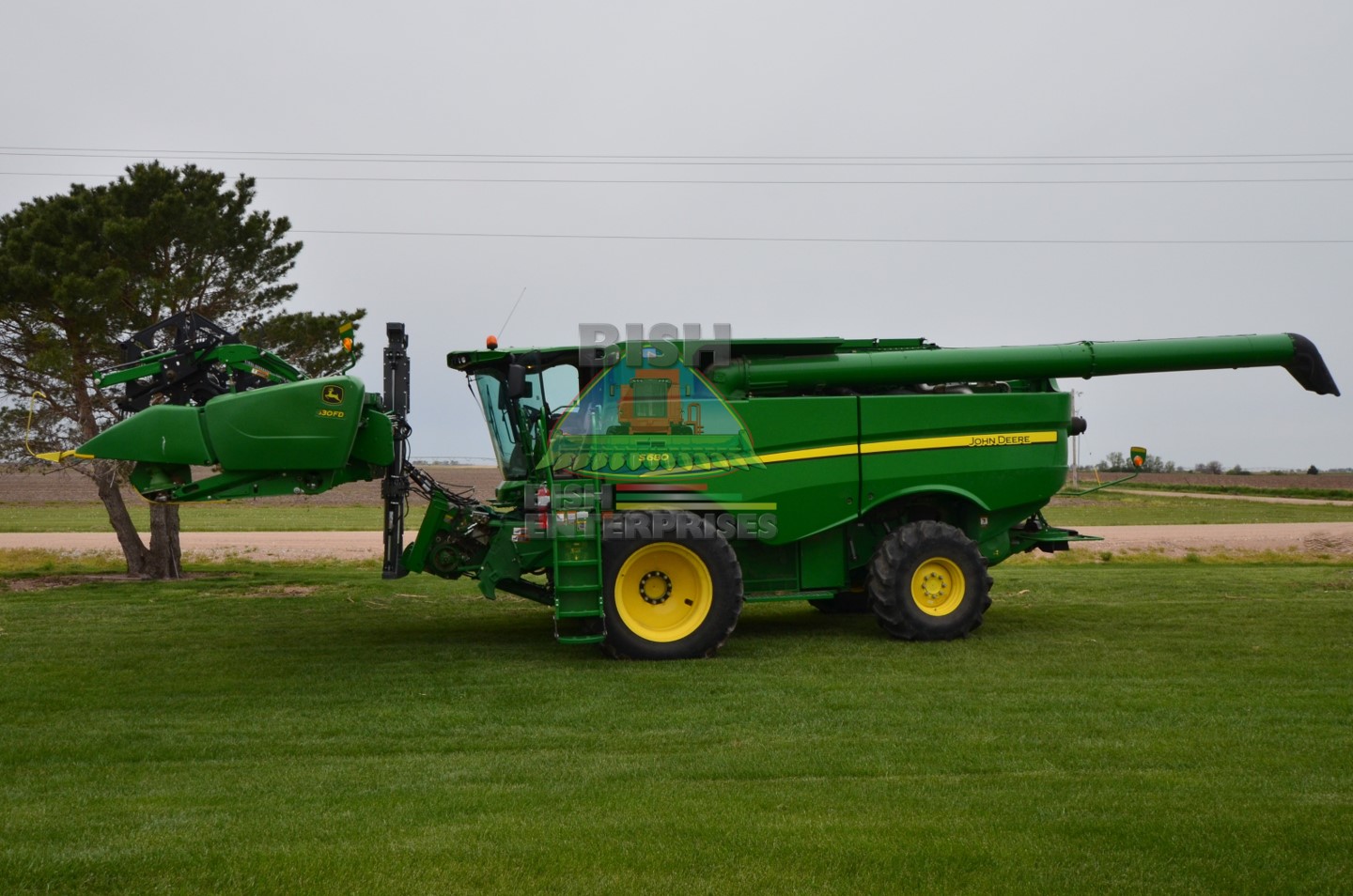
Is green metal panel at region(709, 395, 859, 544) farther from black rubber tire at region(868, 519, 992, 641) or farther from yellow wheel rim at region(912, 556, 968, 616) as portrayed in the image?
yellow wheel rim at region(912, 556, 968, 616)

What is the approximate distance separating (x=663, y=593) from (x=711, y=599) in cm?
45

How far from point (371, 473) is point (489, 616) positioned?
10.8 feet

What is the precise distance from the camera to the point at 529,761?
6160 millimetres

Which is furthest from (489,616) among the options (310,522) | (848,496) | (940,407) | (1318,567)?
(310,522)

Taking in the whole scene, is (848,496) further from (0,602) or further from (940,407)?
(0,602)

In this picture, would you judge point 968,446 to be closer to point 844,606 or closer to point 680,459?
point 680,459

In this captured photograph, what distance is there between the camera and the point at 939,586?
10.2 metres


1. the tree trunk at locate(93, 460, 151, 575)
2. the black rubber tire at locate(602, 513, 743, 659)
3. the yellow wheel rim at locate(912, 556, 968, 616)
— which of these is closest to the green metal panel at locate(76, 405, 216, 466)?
the black rubber tire at locate(602, 513, 743, 659)

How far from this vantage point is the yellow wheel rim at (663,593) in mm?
9422

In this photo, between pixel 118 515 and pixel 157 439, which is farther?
pixel 118 515

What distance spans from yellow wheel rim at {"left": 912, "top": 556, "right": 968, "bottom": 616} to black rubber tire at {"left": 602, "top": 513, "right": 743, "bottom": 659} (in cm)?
185

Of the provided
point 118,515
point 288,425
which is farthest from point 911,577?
point 118,515
